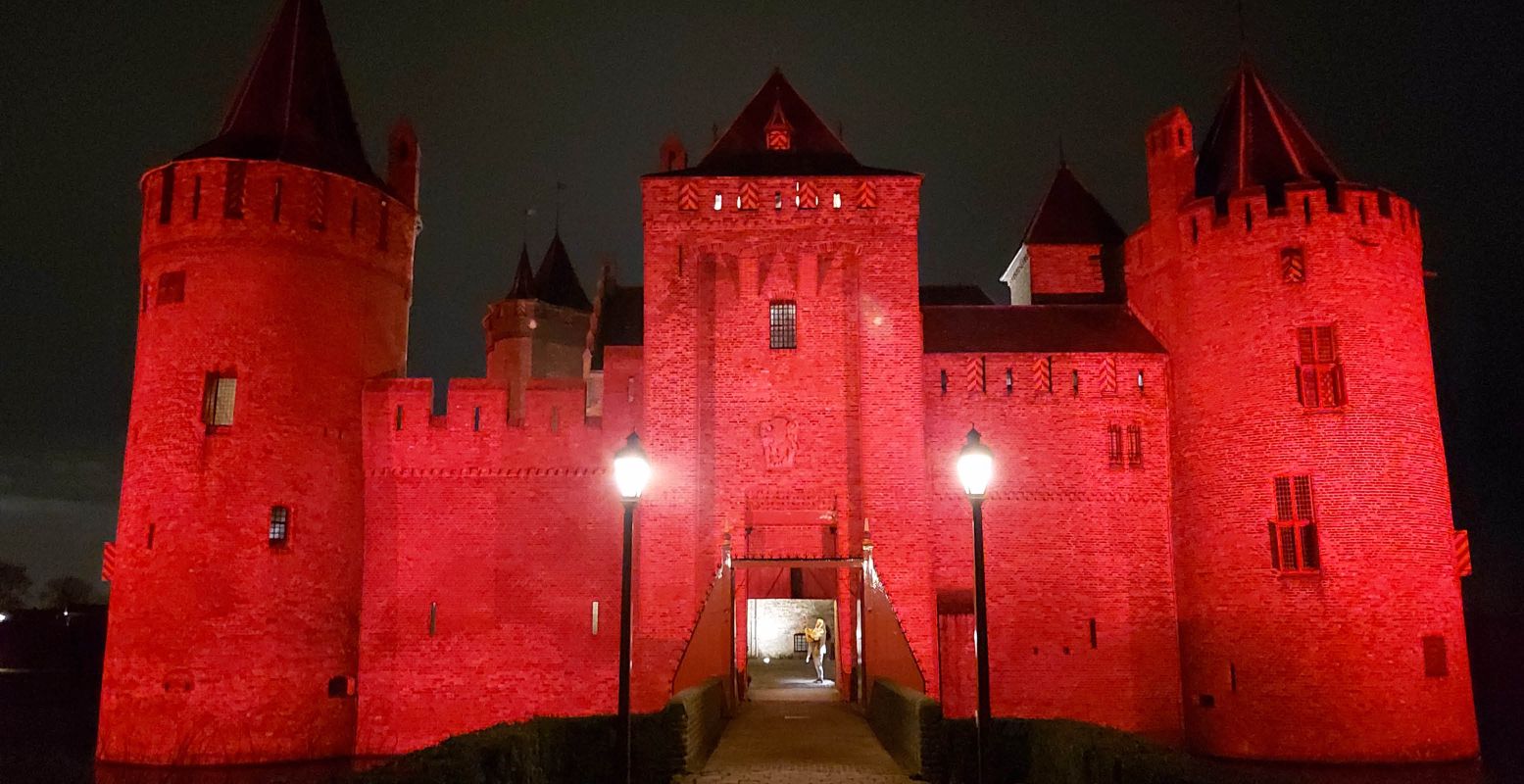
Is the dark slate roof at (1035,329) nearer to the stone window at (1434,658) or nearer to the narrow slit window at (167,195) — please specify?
the stone window at (1434,658)

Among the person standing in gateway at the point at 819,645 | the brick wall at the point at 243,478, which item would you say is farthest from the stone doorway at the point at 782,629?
the brick wall at the point at 243,478

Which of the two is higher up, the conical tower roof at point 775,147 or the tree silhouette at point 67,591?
the conical tower roof at point 775,147

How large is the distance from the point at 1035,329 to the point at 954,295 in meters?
7.39

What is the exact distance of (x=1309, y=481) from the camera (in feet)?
73.3

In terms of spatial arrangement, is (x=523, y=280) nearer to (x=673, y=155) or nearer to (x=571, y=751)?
(x=673, y=155)

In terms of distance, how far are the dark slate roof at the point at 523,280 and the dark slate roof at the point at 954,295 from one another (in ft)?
48.0

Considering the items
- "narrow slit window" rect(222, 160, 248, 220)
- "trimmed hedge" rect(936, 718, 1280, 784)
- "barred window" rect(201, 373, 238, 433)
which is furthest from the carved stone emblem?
"narrow slit window" rect(222, 160, 248, 220)

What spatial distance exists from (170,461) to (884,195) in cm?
1605

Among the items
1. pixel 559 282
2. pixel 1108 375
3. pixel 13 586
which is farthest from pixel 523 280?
pixel 13 586

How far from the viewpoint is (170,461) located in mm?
23188

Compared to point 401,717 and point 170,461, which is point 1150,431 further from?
point 170,461

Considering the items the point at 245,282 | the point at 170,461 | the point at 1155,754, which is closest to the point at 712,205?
the point at 245,282

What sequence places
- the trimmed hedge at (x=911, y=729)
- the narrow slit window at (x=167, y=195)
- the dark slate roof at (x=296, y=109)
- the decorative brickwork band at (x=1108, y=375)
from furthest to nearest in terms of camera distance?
the dark slate roof at (x=296, y=109)
the decorative brickwork band at (x=1108, y=375)
the narrow slit window at (x=167, y=195)
the trimmed hedge at (x=911, y=729)

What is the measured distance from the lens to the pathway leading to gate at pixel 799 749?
14555mm
